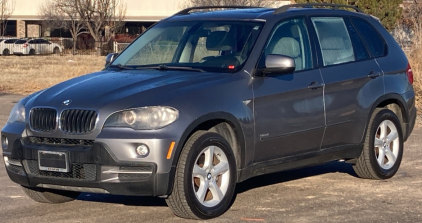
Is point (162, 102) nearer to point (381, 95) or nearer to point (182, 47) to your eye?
point (182, 47)

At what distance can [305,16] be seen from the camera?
748 cm

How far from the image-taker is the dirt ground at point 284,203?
641 cm

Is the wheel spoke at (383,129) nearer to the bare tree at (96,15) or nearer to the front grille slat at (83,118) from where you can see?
the front grille slat at (83,118)

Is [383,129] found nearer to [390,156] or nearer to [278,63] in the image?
[390,156]

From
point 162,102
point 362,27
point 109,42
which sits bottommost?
point 109,42

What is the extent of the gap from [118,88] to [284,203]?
1.85 metres

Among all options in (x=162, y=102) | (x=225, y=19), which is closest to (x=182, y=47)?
(x=225, y=19)

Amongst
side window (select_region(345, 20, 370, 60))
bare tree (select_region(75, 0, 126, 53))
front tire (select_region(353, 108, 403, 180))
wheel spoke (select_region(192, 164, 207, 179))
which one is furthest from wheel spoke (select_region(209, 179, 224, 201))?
bare tree (select_region(75, 0, 126, 53))

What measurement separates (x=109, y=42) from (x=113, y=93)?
2092 inches

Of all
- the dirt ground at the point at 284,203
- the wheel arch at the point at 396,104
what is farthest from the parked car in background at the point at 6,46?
the wheel arch at the point at 396,104

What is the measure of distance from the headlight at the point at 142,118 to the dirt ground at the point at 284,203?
2.82 ft

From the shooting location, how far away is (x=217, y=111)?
6.23m

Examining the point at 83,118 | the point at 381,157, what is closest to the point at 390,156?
the point at 381,157

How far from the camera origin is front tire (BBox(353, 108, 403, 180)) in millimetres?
7867
